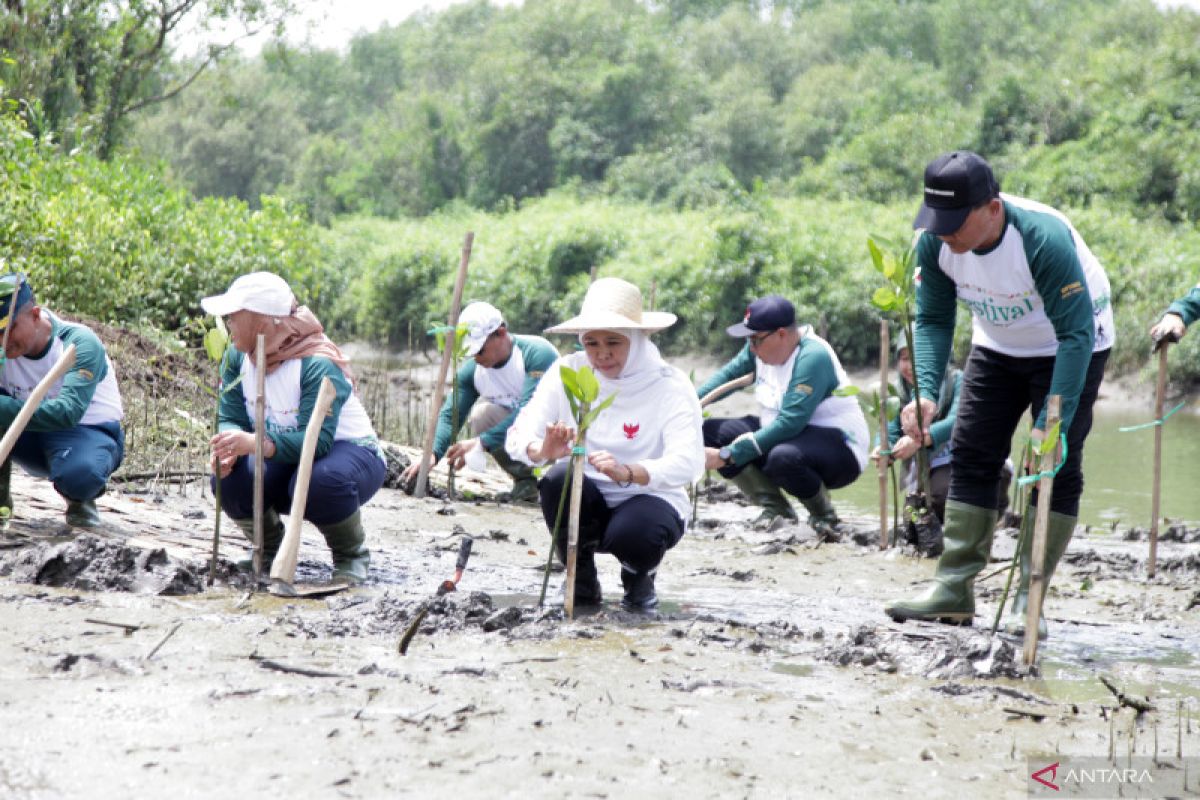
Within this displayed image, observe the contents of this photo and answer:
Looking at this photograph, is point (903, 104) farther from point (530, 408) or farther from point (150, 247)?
point (530, 408)

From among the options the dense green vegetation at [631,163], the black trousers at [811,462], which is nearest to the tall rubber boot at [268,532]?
the black trousers at [811,462]

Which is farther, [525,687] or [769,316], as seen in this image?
[769,316]

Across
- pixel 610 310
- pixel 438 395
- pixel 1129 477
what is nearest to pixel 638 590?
pixel 610 310

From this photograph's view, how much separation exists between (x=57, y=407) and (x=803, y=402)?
154 inches

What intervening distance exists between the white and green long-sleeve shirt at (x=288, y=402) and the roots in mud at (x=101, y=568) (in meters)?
0.63

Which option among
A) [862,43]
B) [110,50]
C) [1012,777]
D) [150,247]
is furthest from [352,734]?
[862,43]

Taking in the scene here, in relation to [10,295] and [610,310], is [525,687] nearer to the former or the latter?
[610,310]

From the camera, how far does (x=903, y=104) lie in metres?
41.0

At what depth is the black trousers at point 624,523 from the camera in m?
4.89

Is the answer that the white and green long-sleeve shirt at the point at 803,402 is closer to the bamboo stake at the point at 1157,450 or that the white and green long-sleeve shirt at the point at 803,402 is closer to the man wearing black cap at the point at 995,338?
the bamboo stake at the point at 1157,450

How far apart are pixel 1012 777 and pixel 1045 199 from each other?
25941 millimetres

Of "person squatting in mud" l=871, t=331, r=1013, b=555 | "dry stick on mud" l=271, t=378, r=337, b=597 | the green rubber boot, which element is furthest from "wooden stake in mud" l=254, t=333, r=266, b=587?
"person squatting in mud" l=871, t=331, r=1013, b=555

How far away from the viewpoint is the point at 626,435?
4941mm

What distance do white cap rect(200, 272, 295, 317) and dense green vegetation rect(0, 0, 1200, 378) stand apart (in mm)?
6409
